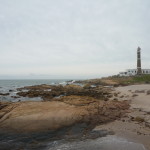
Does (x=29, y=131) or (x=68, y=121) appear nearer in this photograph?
(x=29, y=131)

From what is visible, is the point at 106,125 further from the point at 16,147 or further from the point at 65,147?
the point at 16,147

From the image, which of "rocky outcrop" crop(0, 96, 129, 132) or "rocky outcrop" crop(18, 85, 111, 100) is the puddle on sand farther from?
"rocky outcrop" crop(18, 85, 111, 100)

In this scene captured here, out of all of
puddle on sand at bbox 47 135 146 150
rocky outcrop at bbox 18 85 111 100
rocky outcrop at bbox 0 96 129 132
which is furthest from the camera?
rocky outcrop at bbox 18 85 111 100

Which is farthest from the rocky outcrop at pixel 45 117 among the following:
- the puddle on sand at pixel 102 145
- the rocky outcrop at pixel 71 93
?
the rocky outcrop at pixel 71 93

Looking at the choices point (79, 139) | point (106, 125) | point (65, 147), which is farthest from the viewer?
point (106, 125)

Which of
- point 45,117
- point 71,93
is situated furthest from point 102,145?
point 71,93

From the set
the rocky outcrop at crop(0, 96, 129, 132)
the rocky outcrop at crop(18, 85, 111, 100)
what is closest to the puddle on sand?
the rocky outcrop at crop(0, 96, 129, 132)

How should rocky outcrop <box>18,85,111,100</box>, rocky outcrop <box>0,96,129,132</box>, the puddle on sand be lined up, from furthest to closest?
rocky outcrop <box>18,85,111,100</box> → rocky outcrop <box>0,96,129,132</box> → the puddle on sand

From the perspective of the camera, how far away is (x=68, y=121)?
10.4 m

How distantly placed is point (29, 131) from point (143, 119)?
7273 mm

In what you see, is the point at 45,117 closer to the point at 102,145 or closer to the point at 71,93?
the point at 102,145

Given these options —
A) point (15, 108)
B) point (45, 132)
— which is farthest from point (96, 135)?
point (15, 108)

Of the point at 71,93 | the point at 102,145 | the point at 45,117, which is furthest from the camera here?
the point at 71,93

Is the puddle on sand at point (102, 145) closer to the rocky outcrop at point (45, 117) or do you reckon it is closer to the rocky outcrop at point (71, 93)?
the rocky outcrop at point (45, 117)
